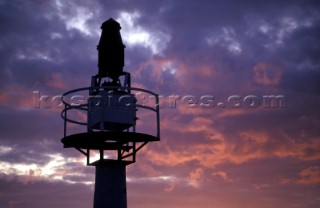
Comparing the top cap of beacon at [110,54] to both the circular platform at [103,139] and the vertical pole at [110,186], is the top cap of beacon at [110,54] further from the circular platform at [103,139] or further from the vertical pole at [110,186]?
the vertical pole at [110,186]

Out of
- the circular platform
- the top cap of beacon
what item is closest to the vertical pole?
the circular platform

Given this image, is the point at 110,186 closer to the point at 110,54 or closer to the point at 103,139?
the point at 103,139

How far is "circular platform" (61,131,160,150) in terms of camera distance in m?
22.9

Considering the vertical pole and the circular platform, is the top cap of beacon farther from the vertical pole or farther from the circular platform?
the vertical pole

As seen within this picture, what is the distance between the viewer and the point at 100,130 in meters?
22.7

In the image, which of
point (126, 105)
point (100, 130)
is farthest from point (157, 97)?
point (100, 130)

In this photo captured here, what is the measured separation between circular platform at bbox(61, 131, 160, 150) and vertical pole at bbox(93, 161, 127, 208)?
3.01 ft

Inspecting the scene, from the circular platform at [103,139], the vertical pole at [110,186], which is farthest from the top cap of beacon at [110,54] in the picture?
the vertical pole at [110,186]

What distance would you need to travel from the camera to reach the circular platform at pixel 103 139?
22.9 metres

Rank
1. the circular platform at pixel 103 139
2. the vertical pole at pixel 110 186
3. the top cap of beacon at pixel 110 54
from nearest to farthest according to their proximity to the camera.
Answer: the circular platform at pixel 103 139 → the vertical pole at pixel 110 186 → the top cap of beacon at pixel 110 54

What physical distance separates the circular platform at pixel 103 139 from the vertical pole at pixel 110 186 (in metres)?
0.92

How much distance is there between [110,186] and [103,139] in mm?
2492

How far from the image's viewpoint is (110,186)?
78.5 feet

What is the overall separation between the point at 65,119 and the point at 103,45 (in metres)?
4.25
